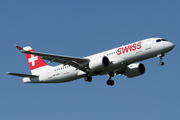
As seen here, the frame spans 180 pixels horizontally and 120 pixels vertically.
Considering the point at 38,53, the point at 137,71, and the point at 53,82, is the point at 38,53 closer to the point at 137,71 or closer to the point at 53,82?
the point at 53,82

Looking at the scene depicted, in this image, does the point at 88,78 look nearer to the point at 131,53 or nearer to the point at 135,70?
the point at 131,53

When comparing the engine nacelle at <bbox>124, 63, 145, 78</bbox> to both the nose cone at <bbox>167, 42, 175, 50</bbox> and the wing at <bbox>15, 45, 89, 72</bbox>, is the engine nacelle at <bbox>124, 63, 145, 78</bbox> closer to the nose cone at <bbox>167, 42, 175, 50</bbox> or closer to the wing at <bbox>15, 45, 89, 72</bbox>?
the wing at <bbox>15, 45, 89, 72</bbox>

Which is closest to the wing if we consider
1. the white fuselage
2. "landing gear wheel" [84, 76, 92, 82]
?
the white fuselage

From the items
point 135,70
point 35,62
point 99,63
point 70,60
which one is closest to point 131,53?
point 99,63

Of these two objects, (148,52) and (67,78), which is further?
(67,78)

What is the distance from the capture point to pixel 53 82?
1797 inches

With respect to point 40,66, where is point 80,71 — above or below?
below

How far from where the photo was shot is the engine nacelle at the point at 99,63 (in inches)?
1564

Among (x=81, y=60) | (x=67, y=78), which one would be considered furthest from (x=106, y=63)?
(x=67, y=78)

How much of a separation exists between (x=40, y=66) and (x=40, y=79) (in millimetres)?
3031

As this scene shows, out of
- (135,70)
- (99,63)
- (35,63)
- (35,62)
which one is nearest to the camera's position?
(99,63)

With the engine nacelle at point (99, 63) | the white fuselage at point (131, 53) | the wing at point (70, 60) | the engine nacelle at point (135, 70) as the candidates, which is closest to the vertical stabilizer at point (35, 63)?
the white fuselage at point (131, 53)

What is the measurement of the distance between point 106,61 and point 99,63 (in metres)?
0.95

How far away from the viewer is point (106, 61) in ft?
Answer: 132
